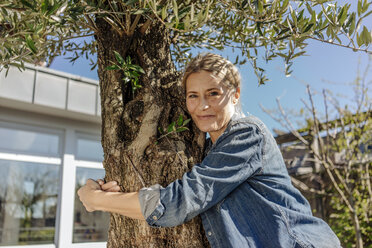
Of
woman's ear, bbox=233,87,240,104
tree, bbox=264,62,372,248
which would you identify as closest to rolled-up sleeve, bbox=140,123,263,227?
woman's ear, bbox=233,87,240,104

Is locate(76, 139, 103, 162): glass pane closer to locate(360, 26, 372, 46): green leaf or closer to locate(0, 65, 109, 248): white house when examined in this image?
locate(0, 65, 109, 248): white house

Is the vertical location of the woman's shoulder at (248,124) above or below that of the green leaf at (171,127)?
below

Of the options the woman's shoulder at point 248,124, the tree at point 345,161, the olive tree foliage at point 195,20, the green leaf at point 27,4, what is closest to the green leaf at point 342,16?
the olive tree foliage at point 195,20

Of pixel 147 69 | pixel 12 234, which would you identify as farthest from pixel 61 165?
pixel 147 69

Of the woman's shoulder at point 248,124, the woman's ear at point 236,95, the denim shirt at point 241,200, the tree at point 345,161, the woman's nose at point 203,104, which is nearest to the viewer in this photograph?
the denim shirt at point 241,200

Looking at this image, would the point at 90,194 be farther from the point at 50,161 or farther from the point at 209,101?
the point at 50,161

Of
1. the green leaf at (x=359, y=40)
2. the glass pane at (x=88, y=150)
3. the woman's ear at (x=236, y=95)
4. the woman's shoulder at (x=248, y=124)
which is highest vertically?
the glass pane at (x=88, y=150)

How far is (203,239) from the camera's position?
64.2 inches

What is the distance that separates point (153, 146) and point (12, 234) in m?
5.93

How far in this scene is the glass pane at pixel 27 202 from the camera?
636 centimetres

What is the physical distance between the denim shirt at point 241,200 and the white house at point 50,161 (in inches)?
191

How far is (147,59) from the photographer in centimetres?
195

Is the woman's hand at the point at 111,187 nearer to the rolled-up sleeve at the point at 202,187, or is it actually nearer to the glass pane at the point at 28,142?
the rolled-up sleeve at the point at 202,187

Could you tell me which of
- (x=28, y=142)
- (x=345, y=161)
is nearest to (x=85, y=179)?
(x=28, y=142)
